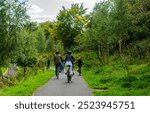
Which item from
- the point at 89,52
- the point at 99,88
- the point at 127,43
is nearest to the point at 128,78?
the point at 99,88

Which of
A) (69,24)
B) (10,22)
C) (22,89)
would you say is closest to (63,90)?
(22,89)

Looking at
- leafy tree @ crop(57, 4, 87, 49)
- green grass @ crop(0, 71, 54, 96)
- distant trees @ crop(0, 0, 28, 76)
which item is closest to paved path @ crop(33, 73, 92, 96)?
green grass @ crop(0, 71, 54, 96)

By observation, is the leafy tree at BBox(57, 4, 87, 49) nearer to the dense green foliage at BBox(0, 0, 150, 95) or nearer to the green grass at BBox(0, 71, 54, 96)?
the dense green foliage at BBox(0, 0, 150, 95)

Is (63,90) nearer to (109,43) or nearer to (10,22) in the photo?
(10,22)

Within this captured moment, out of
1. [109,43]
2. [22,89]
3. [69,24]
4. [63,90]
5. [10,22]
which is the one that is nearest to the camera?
[63,90]

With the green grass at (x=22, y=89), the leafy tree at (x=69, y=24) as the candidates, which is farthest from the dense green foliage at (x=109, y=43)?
the leafy tree at (x=69, y=24)

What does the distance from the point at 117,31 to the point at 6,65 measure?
43.1 feet

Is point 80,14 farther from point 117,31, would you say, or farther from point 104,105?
point 104,105

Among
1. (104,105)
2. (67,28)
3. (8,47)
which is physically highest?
(67,28)

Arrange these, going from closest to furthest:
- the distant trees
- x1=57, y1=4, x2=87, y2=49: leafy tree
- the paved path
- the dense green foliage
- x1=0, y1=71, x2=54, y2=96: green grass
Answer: the paved path → x1=0, y1=71, x2=54, y2=96: green grass → the dense green foliage → the distant trees → x1=57, y1=4, x2=87, y2=49: leafy tree

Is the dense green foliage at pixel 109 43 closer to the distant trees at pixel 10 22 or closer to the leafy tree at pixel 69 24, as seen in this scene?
the distant trees at pixel 10 22

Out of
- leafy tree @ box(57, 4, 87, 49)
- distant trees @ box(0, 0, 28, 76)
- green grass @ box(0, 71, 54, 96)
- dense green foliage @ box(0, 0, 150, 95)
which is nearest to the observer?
green grass @ box(0, 71, 54, 96)

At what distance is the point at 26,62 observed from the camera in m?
44.4

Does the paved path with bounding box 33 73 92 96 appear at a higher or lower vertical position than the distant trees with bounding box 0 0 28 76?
lower
